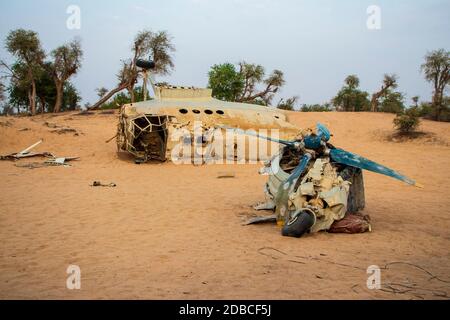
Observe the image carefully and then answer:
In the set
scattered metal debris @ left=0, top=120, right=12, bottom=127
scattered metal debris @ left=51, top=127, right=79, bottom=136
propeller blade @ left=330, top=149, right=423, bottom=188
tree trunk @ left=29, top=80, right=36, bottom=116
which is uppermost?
tree trunk @ left=29, top=80, right=36, bottom=116

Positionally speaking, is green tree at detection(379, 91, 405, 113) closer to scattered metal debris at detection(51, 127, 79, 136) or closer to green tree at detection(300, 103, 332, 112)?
green tree at detection(300, 103, 332, 112)

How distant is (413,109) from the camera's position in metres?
20.2

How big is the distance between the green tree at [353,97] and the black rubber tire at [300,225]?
102 ft

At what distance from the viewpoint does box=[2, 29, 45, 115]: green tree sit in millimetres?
30672

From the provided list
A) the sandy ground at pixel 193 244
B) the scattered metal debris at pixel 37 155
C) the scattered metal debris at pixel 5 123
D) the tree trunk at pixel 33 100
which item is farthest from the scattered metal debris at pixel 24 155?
the tree trunk at pixel 33 100

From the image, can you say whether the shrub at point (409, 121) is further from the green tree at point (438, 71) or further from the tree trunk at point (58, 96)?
the tree trunk at point (58, 96)

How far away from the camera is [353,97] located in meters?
35.3

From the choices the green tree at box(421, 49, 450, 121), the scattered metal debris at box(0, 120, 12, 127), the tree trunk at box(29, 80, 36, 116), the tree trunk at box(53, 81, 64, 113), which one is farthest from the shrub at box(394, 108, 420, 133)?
the tree trunk at box(29, 80, 36, 116)

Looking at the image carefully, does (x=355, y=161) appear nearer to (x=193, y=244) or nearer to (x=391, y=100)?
(x=193, y=244)

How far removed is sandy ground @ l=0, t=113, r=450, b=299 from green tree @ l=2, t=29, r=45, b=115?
67.3 feet

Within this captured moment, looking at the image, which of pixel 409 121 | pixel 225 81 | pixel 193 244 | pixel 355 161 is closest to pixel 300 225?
pixel 355 161

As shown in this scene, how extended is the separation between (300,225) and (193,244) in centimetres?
174

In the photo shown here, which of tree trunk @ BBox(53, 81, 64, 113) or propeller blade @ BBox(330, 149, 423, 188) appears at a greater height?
tree trunk @ BBox(53, 81, 64, 113)

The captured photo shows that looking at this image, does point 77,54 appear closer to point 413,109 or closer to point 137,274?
point 413,109
